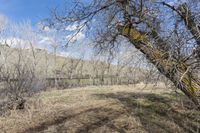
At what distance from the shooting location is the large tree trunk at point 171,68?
880cm

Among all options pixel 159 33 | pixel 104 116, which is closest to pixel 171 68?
pixel 159 33

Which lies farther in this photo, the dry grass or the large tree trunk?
the dry grass

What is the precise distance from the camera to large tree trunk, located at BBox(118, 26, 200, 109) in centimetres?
880

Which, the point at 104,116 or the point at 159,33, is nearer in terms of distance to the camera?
the point at 159,33

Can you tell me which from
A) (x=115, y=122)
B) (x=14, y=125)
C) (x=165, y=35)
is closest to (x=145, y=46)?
(x=165, y=35)

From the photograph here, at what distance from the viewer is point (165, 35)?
9398 millimetres

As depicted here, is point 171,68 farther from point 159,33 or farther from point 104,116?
point 104,116

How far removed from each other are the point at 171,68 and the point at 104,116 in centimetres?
659

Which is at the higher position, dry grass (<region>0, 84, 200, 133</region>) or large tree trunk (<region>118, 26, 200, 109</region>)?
large tree trunk (<region>118, 26, 200, 109</region>)

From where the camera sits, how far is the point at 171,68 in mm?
8797

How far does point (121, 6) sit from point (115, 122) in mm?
5771

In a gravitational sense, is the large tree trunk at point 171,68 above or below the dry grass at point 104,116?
above

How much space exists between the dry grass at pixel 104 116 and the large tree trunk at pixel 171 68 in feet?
13.0

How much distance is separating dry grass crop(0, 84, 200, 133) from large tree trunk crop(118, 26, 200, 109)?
397cm
